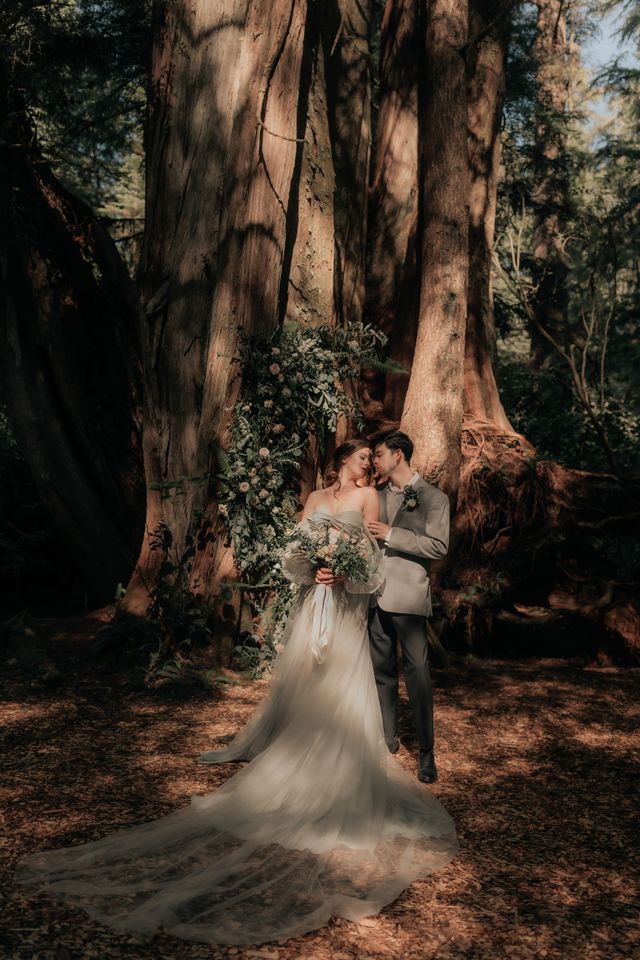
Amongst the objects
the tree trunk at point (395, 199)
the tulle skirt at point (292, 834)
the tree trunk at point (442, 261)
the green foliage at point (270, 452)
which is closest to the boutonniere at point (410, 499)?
the tulle skirt at point (292, 834)

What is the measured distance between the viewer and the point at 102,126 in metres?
14.0

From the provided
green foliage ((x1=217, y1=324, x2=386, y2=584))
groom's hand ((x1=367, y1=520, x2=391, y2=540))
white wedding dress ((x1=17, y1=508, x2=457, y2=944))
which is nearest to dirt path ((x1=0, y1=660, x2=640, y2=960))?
white wedding dress ((x1=17, y1=508, x2=457, y2=944))

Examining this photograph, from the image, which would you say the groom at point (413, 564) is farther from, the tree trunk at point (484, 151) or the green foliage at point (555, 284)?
the tree trunk at point (484, 151)

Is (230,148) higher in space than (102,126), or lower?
lower

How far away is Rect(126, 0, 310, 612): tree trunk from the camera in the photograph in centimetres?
812

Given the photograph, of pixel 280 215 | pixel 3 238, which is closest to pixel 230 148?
pixel 280 215

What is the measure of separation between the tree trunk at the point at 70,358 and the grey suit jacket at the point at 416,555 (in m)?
4.97

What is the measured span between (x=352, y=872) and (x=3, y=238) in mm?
7903

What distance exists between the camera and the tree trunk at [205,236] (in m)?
8.12

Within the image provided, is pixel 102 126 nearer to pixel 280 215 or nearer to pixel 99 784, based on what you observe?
pixel 280 215

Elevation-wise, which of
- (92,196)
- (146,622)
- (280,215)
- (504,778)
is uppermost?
(92,196)

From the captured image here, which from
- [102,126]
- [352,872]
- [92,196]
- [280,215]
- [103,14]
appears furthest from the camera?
[92,196]

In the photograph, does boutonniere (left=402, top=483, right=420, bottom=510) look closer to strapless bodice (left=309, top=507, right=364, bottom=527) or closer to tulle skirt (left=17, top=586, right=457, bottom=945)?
strapless bodice (left=309, top=507, right=364, bottom=527)

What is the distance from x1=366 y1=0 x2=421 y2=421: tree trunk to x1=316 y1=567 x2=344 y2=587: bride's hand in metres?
5.12
